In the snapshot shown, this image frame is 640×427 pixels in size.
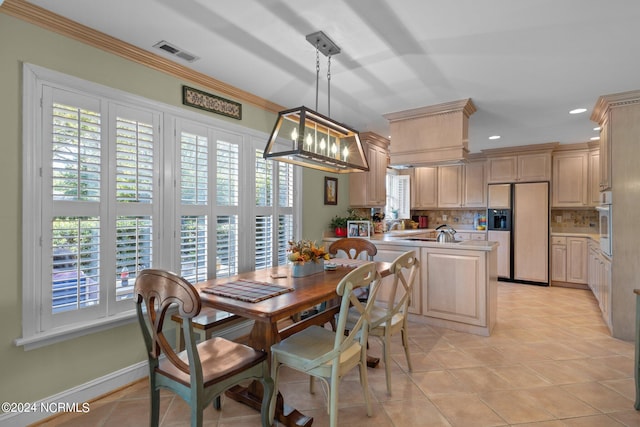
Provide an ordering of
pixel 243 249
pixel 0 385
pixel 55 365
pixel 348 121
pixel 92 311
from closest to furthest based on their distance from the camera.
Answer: pixel 0 385, pixel 55 365, pixel 92 311, pixel 243 249, pixel 348 121

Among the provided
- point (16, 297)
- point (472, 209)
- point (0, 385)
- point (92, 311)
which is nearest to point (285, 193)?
point (92, 311)

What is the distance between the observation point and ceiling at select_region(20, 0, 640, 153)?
1.99 metres

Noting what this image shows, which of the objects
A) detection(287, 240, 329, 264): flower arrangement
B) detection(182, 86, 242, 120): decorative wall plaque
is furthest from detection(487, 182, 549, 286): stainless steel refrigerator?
detection(182, 86, 242, 120): decorative wall plaque

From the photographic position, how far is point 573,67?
9.09ft

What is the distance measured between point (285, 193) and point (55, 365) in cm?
261

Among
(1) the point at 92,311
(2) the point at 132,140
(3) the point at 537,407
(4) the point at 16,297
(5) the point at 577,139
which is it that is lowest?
(3) the point at 537,407

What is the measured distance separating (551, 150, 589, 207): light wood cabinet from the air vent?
618 centimetres

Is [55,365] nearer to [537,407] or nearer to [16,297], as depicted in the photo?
[16,297]

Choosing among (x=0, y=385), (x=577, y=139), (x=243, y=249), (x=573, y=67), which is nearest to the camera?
(x=0, y=385)

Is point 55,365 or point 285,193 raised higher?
point 285,193

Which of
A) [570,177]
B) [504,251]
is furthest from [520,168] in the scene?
[504,251]

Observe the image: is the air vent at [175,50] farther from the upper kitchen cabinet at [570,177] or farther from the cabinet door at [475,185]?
the upper kitchen cabinet at [570,177]

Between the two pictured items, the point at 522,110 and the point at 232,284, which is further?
the point at 522,110

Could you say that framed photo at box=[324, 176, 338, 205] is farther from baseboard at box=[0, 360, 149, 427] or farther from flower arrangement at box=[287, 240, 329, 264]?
baseboard at box=[0, 360, 149, 427]
